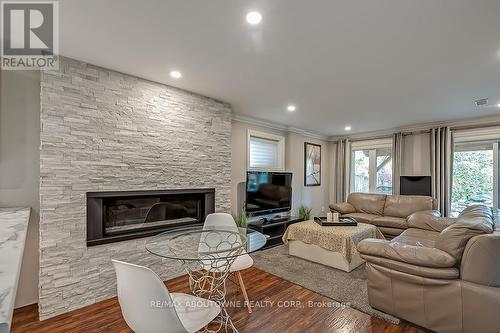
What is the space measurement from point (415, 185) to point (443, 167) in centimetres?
62

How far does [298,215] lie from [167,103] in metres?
3.97

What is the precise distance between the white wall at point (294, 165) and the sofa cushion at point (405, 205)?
5.72ft

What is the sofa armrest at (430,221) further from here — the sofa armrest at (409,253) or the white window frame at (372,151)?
the sofa armrest at (409,253)

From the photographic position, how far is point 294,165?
5555 mm

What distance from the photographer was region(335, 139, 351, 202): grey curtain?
6.37 m

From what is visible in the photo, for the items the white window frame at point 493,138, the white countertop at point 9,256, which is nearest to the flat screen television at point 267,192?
the white countertop at point 9,256

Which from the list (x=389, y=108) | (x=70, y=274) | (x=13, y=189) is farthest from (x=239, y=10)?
(x=389, y=108)

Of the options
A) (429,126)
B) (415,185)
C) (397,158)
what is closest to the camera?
(429,126)

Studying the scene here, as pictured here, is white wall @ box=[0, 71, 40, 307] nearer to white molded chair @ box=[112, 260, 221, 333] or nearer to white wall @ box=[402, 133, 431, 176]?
white molded chair @ box=[112, 260, 221, 333]

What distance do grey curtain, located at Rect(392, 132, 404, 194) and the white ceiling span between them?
6.01 feet

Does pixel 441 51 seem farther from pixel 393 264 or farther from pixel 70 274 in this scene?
pixel 70 274

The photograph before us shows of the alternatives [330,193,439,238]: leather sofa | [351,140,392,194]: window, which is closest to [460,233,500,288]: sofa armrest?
[330,193,439,238]: leather sofa

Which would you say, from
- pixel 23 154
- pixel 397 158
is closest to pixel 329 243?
pixel 397 158

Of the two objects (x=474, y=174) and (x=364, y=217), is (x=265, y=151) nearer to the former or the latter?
(x=364, y=217)
